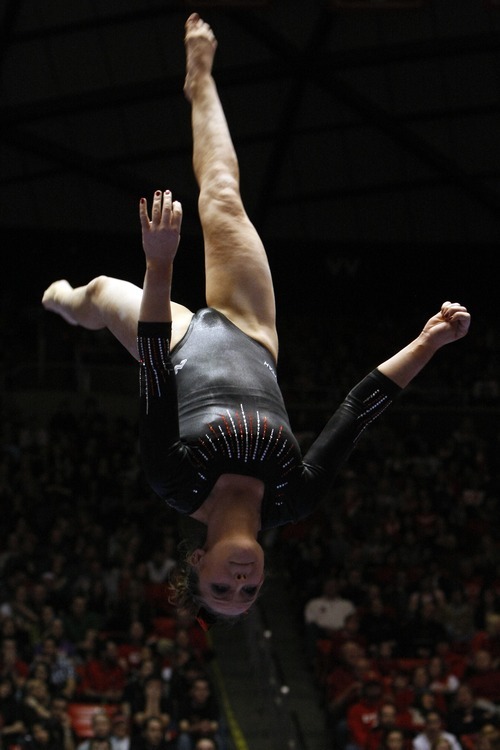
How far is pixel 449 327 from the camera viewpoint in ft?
16.6

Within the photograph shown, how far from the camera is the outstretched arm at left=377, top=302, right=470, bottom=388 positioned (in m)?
5.06

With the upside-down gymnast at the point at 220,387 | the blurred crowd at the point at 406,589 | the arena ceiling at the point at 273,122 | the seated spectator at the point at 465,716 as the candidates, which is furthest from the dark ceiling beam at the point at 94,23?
the upside-down gymnast at the point at 220,387

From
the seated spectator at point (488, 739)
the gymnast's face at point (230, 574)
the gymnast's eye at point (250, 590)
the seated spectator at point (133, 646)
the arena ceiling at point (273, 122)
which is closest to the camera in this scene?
the gymnast's face at point (230, 574)

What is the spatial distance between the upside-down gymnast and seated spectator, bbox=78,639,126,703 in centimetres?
565

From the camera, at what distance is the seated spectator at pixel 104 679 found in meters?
10.4

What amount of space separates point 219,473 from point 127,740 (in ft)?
18.8

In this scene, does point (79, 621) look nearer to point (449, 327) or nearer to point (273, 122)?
point (449, 327)

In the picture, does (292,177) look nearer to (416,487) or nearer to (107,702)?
(416,487)

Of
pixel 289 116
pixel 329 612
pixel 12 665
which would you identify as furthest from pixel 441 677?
pixel 289 116

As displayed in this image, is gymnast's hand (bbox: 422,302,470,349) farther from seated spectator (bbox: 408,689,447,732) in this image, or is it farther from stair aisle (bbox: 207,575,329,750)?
seated spectator (bbox: 408,689,447,732)

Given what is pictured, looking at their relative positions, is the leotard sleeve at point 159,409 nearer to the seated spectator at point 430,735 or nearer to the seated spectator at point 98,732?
the seated spectator at point 98,732

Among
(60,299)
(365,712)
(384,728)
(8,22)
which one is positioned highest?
(8,22)

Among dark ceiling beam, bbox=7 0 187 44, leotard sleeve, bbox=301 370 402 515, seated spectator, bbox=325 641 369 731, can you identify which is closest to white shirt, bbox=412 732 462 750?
seated spectator, bbox=325 641 369 731

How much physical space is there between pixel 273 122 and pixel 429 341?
12.4 metres
